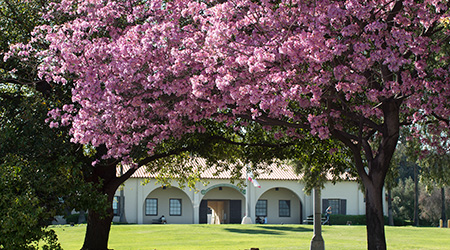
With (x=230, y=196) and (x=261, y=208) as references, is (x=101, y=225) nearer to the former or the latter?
(x=230, y=196)

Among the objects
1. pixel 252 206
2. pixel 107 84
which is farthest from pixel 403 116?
pixel 252 206

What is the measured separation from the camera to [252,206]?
46.4 meters

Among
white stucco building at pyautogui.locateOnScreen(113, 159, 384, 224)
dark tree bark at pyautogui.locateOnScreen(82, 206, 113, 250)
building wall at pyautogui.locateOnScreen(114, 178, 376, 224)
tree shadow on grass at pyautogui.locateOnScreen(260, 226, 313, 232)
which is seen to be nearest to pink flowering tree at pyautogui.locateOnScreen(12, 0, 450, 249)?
dark tree bark at pyautogui.locateOnScreen(82, 206, 113, 250)

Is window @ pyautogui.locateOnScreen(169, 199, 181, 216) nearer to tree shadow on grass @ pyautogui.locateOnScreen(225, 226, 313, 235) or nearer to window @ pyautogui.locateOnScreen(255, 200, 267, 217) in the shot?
window @ pyautogui.locateOnScreen(255, 200, 267, 217)

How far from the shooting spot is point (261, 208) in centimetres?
4897

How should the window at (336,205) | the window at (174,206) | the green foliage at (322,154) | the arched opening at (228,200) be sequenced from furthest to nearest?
the window at (336,205) → the arched opening at (228,200) → the window at (174,206) → the green foliage at (322,154)

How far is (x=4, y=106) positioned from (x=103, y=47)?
4.90 m

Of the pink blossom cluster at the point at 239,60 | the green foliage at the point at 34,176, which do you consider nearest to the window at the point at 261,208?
the green foliage at the point at 34,176

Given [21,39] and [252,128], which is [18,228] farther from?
[252,128]

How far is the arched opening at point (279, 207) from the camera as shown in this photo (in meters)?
48.9

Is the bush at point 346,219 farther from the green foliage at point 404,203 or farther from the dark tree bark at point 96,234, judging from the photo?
the dark tree bark at point 96,234

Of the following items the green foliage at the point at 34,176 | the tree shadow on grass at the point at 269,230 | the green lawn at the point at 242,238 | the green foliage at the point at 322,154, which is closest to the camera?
the green foliage at the point at 34,176

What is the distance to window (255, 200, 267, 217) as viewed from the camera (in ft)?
160

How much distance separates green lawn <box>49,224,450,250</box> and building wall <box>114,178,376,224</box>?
29.7 ft
